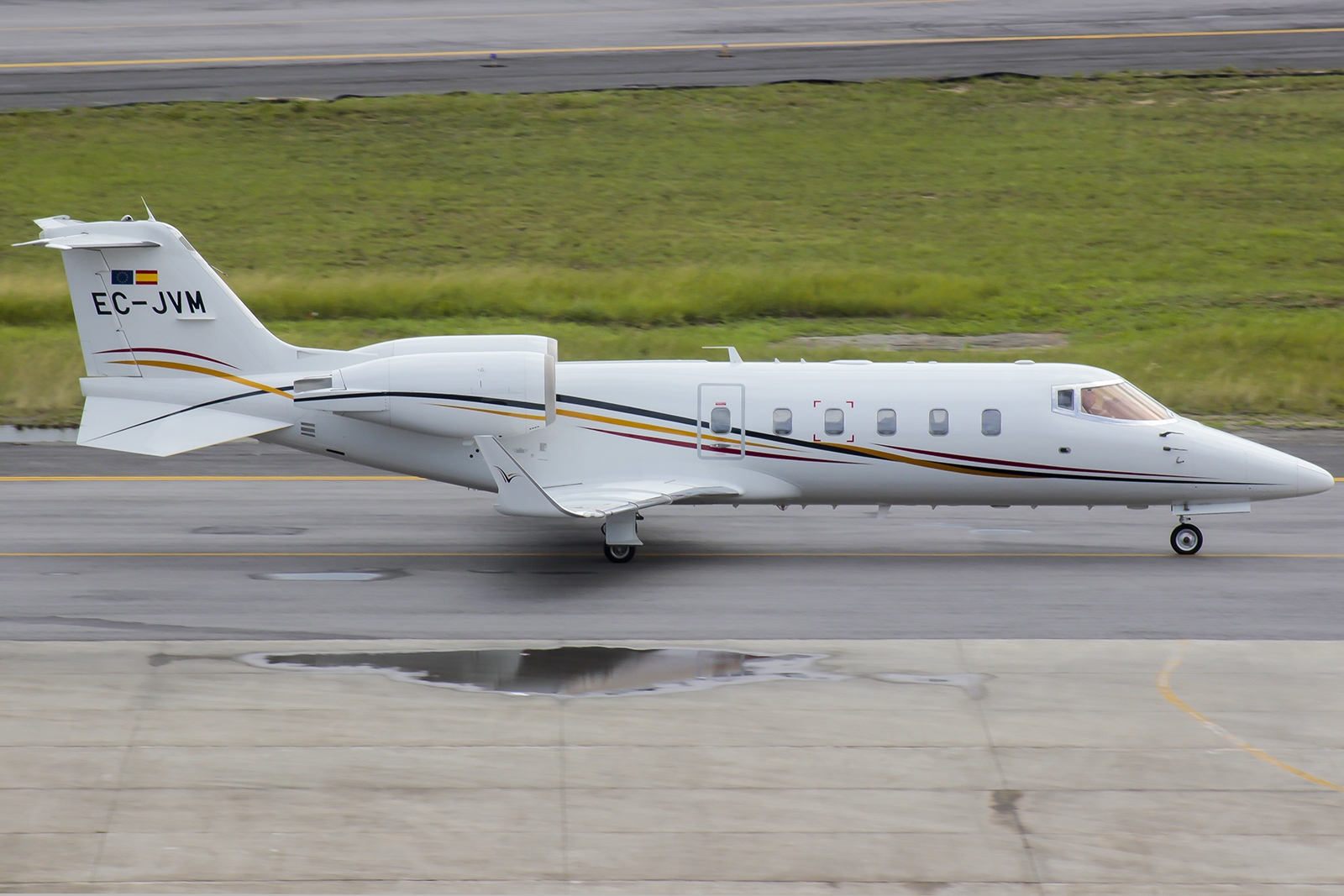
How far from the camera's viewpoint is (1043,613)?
19.0 m

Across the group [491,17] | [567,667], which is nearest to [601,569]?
[567,667]

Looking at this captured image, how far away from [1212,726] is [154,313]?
1573cm

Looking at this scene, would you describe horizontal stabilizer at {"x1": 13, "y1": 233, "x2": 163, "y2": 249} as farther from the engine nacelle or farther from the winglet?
the winglet

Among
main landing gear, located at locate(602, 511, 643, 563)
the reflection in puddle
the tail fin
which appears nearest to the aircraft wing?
main landing gear, located at locate(602, 511, 643, 563)

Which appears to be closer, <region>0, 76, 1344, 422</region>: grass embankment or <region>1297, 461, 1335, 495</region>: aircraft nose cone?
<region>1297, 461, 1335, 495</region>: aircraft nose cone

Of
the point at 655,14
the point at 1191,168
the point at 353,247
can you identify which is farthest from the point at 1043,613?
the point at 655,14

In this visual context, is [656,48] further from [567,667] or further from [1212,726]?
[1212,726]

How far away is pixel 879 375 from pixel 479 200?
2689 centimetres

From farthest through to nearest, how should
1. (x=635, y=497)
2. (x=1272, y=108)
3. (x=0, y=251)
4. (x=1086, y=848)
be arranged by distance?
(x=1272, y=108) < (x=0, y=251) < (x=635, y=497) < (x=1086, y=848)

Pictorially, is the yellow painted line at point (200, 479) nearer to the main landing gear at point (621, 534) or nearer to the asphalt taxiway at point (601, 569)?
the asphalt taxiway at point (601, 569)

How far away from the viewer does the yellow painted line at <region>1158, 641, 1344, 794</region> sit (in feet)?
46.4

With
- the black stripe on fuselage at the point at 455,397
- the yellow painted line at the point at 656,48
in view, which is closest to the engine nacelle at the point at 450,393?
the black stripe on fuselage at the point at 455,397

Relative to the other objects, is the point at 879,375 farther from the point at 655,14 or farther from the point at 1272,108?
the point at 655,14

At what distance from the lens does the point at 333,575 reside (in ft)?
67.8
